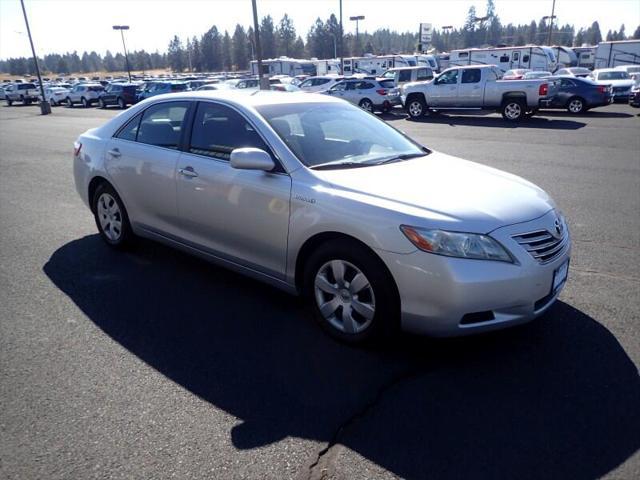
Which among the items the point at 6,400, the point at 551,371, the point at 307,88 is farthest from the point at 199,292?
the point at 307,88

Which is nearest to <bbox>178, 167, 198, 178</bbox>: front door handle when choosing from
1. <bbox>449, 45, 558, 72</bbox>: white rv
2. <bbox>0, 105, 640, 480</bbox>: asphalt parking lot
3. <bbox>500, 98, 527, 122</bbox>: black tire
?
<bbox>0, 105, 640, 480</bbox>: asphalt parking lot

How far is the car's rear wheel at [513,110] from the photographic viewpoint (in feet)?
61.4

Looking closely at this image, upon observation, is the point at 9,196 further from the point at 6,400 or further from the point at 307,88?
the point at 307,88

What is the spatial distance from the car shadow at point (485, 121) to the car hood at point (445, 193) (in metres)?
14.4

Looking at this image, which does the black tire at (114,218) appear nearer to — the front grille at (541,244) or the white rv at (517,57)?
the front grille at (541,244)

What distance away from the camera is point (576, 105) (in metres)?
20.5

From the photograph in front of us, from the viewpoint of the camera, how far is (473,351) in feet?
11.5

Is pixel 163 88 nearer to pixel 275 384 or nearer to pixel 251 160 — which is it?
pixel 251 160

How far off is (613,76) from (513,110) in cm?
1039

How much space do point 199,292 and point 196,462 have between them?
2.09m

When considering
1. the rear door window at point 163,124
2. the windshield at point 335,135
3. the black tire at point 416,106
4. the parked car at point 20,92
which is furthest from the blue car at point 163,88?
the windshield at point 335,135

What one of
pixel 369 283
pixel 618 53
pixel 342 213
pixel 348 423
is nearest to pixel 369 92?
pixel 342 213

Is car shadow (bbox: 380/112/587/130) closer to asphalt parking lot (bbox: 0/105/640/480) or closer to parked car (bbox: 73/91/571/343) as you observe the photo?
asphalt parking lot (bbox: 0/105/640/480)

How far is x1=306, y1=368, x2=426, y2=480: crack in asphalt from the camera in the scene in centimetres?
247
